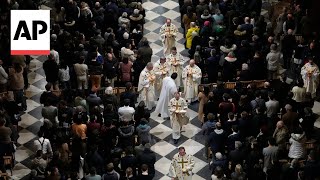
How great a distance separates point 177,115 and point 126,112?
1.51 m

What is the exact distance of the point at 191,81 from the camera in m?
21.7

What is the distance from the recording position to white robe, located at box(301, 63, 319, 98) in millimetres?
21438

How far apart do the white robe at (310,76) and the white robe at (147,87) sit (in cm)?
447

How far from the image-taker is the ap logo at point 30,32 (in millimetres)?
20297

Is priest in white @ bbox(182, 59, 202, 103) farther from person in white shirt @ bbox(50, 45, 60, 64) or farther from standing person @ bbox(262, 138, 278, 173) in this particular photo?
standing person @ bbox(262, 138, 278, 173)

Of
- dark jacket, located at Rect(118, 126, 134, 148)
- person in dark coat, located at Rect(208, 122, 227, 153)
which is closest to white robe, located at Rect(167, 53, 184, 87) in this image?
dark jacket, located at Rect(118, 126, 134, 148)

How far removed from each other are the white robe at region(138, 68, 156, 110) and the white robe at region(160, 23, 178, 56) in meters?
2.72

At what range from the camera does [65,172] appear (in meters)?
18.2

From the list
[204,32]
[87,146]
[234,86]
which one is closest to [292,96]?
[234,86]

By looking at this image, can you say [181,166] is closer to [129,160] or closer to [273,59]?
[129,160]

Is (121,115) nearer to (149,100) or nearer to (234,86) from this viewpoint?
(149,100)

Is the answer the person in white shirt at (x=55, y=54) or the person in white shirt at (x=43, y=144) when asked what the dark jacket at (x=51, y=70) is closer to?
the person in white shirt at (x=55, y=54)

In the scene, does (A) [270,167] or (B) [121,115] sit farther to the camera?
(B) [121,115]

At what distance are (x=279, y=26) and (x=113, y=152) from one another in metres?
8.66
